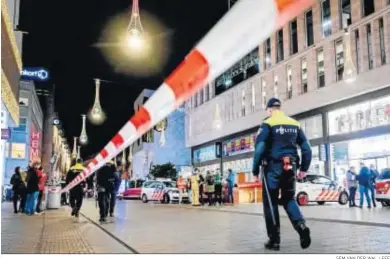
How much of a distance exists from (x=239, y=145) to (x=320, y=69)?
9.04m

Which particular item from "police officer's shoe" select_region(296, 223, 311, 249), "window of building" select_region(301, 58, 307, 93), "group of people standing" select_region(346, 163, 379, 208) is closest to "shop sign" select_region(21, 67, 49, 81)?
"group of people standing" select_region(346, 163, 379, 208)

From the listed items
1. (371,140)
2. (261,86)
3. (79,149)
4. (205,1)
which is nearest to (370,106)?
(371,140)

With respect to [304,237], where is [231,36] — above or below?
above

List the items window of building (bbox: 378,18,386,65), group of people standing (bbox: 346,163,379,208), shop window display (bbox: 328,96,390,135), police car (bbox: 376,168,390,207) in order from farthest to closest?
shop window display (bbox: 328,96,390,135) < window of building (bbox: 378,18,386,65) < group of people standing (bbox: 346,163,379,208) < police car (bbox: 376,168,390,207)

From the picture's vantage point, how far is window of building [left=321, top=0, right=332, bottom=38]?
2043 cm

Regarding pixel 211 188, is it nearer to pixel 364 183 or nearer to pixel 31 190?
pixel 364 183

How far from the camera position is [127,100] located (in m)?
23.0

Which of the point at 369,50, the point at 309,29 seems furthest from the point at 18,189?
the point at 309,29

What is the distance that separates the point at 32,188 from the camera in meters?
9.88

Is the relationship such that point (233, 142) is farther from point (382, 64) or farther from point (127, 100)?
point (382, 64)

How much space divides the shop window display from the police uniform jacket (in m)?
14.7

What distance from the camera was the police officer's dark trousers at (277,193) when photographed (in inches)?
148

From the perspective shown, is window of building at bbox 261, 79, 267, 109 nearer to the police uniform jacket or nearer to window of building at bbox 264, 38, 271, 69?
window of building at bbox 264, 38, 271, 69

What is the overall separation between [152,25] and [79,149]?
36925 mm
